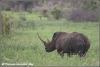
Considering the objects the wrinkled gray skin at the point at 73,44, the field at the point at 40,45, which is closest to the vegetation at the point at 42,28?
the field at the point at 40,45

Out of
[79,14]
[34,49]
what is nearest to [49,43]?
[34,49]

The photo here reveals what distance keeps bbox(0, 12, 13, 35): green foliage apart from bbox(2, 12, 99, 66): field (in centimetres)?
21

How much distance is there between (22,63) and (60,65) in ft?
3.45

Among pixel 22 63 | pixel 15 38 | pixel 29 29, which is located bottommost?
pixel 29 29

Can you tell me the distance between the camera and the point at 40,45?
9844 millimetres

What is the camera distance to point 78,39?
8.16 metres

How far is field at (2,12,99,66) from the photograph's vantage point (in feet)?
25.7

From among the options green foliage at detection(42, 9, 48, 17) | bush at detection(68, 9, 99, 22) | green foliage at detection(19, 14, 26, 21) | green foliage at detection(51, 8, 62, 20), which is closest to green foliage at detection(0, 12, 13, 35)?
green foliage at detection(42, 9, 48, 17)

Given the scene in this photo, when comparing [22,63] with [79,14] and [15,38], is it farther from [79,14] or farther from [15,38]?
[79,14]

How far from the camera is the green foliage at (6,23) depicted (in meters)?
10.7

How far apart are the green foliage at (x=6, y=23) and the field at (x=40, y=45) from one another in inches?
8.1

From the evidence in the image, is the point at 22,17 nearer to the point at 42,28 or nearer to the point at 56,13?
the point at 56,13

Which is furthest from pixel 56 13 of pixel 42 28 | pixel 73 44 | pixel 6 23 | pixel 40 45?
pixel 73 44

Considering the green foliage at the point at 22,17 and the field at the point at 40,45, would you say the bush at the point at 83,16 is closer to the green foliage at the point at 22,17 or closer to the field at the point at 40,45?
the field at the point at 40,45
